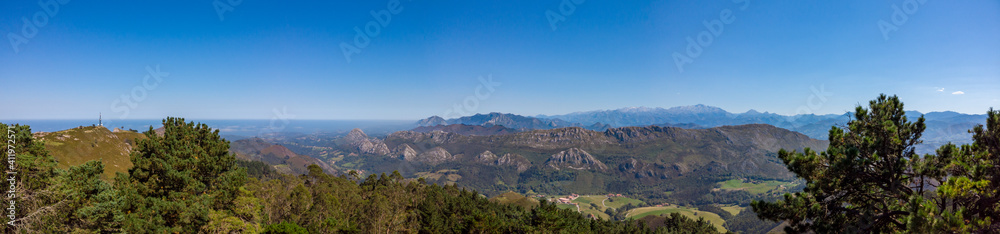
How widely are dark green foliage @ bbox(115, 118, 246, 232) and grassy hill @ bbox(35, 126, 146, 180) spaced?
72038 millimetres

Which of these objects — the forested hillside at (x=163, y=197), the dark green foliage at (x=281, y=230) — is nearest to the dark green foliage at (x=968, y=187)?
the forested hillside at (x=163, y=197)

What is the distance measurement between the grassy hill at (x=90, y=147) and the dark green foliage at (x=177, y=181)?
236 feet

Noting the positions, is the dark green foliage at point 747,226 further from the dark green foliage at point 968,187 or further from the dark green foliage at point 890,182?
the dark green foliage at point 968,187

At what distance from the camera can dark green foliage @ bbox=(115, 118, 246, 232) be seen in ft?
72.2

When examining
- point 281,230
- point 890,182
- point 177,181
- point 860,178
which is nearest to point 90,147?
point 177,181

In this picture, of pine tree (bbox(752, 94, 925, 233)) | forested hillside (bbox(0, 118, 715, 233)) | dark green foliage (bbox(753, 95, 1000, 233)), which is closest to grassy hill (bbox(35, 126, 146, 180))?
forested hillside (bbox(0, 118, 715, 233))

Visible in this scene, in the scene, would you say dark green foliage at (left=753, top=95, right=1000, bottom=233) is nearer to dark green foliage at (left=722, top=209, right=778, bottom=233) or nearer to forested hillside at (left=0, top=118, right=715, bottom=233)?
forested hillside at (left=0, top=118, right=715, bottom=233)

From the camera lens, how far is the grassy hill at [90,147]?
248ft

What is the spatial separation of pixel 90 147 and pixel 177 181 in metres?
99.8

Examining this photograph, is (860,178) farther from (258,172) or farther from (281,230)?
(258,172)

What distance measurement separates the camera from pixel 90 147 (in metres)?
85.4

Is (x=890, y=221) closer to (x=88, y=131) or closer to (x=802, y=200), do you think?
(x=802, y=200)

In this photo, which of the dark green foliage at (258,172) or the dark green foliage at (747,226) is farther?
the dark green foliage at (747,226)

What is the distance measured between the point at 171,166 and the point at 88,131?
355 feet
